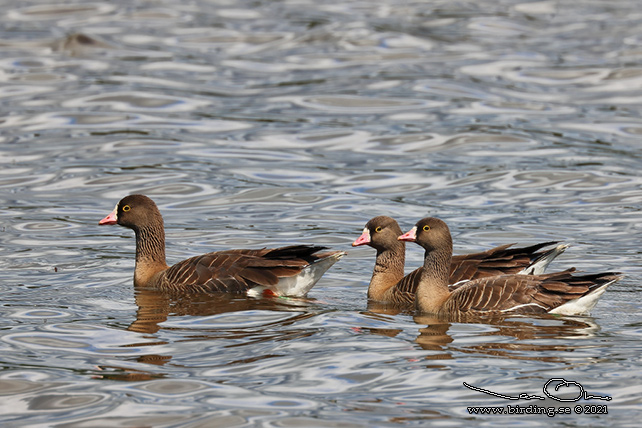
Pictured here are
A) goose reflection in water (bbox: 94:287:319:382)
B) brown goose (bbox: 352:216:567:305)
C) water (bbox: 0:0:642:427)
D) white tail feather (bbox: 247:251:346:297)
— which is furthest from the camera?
white tail feather (bbox: 247:251:346:297)

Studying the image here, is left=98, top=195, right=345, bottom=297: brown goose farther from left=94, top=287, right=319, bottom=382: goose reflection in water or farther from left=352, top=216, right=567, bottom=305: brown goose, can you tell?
left=352, top=216, right=567, bottom=305: brown goose

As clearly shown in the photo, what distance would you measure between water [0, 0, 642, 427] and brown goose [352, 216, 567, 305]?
63 centimetres

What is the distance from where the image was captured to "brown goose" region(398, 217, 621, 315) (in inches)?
474

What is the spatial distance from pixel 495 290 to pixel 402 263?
2.03 metres

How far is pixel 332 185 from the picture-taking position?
21.0 m

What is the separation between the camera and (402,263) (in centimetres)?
1428

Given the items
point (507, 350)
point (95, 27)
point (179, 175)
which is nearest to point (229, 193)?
point (179, 175)

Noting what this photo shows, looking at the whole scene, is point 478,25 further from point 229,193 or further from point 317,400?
point 317,400

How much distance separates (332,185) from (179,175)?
3101 millimetres

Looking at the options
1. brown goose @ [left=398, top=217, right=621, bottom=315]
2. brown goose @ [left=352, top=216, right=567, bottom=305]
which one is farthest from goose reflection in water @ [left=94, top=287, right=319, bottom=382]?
brown goose @ [left=398, top=217, right=621, bottom=315]
